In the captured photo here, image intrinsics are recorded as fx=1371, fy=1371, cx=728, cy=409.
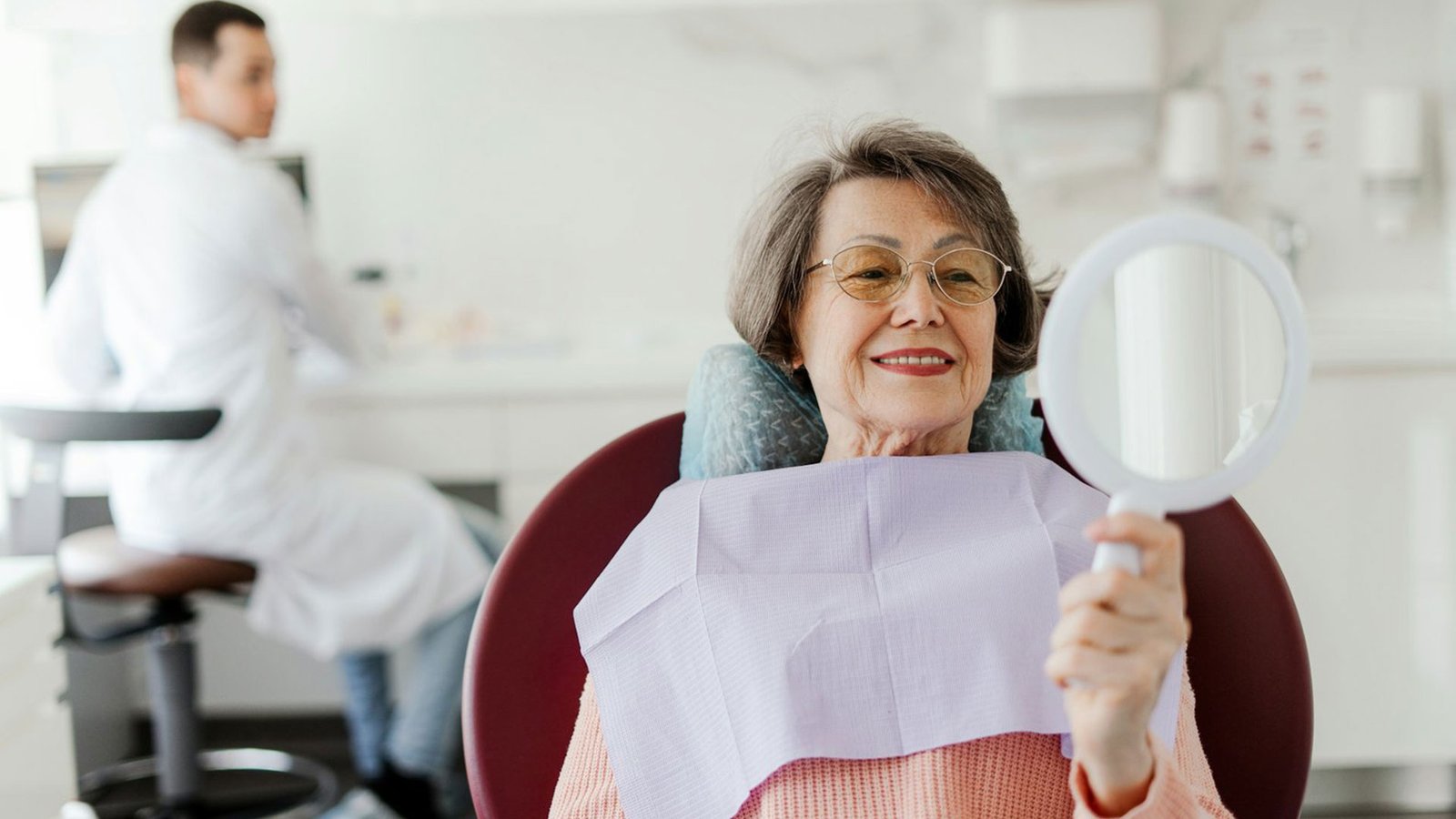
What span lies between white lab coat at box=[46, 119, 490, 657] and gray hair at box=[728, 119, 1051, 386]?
112 cm

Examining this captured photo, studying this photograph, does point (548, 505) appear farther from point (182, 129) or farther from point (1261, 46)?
point (1261, 46)

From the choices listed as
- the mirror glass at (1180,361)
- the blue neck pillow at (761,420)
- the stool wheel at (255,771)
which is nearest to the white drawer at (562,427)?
the stool wheel at (255,771)

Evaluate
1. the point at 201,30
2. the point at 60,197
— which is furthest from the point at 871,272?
the point at 60,197

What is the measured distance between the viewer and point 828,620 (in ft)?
3.49

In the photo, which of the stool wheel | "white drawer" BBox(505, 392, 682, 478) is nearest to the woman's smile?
"white drawer" BBox(505, 392, 682, 478)

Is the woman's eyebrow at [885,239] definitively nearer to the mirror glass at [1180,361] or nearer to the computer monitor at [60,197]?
the mirror glass at [1180,361]

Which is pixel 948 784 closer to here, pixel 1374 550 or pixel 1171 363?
pixel 1171 363

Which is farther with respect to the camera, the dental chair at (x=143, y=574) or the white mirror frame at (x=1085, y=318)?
the dental chair at (x=143, y=574)

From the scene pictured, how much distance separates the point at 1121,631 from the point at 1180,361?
240 mm

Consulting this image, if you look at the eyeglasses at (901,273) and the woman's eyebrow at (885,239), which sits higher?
the woman's eyebrow at (885,239)

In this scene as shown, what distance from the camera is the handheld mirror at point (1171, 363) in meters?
0.76

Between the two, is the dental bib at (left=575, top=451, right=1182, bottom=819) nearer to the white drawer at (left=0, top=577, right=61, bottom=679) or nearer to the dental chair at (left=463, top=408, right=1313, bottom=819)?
the dental chair at (left=463, top=408, right=1313, bottom=819)

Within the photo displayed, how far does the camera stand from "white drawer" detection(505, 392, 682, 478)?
8.34 feet

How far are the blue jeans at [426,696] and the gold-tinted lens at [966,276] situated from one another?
1344 mm
